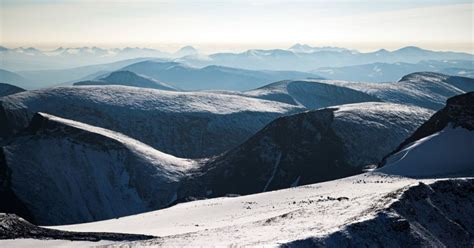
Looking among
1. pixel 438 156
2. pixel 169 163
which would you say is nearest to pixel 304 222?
pixel 438 156

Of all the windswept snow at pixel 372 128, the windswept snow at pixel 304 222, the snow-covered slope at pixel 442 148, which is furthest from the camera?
the windswept snow at pixel 372 128

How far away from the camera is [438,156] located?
69.8 m

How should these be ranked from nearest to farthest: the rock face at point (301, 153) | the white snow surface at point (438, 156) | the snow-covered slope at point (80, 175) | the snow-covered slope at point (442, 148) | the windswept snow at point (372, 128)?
1. the white snow surface at point (438, 156)
2. the snow-covered slope at point (442, 148)
3. the snow-covered slope at point (80, 175)
4. the rock face at point (301, 153)
5. the windswept snow at point (372, 128)

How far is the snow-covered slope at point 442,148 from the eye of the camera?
220 ft

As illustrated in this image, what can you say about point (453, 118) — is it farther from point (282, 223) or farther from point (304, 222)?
point (282, 223)

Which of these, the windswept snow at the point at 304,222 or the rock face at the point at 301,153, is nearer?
the windswept snow at the point at 304,222

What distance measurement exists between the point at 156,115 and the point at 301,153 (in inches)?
3175

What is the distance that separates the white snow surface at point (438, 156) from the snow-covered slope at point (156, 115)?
288 ft

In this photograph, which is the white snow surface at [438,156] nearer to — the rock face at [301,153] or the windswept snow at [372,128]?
the rock face at [301,153]

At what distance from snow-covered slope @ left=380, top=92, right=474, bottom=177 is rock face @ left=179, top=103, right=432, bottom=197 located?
20.2 m

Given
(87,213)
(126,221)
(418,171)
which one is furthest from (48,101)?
(418,171)

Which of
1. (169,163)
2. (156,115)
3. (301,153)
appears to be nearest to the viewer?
(301,153)

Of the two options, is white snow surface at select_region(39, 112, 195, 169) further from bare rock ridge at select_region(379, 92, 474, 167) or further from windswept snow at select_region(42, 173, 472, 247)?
windswept snow at select_region(42, 173, 472, 247)

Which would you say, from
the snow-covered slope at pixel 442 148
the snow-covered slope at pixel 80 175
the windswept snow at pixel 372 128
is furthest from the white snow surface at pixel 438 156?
the snow-covered slope at pixel 80 175
